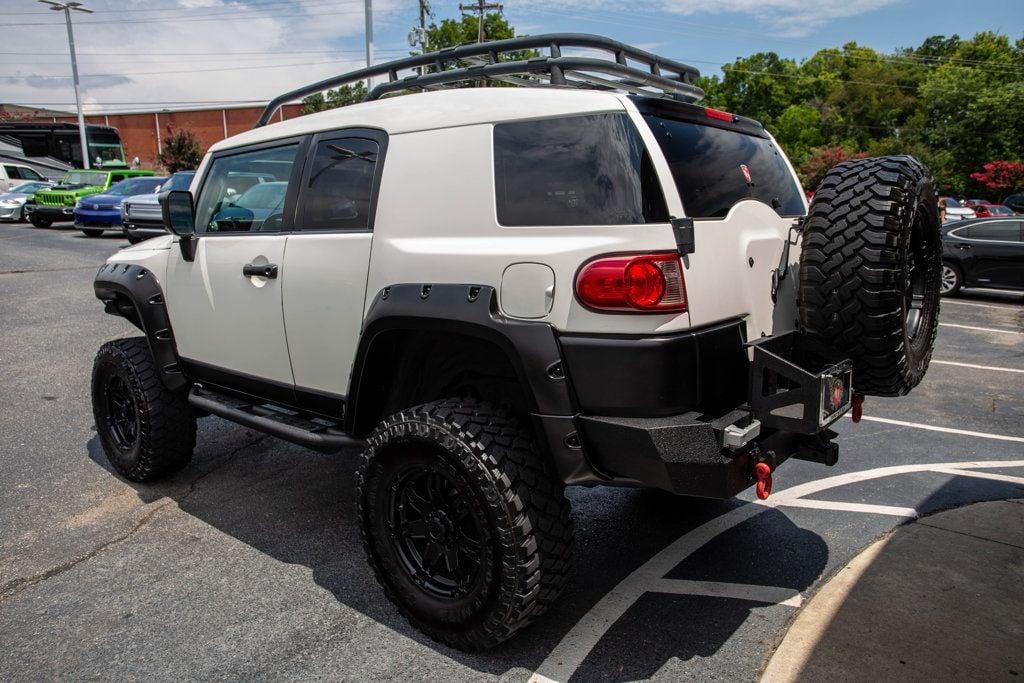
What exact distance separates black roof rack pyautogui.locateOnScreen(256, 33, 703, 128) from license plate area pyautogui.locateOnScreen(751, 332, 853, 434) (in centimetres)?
137

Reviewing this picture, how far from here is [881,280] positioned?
2.70m

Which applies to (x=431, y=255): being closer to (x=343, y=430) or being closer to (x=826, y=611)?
(x=343, y=430)

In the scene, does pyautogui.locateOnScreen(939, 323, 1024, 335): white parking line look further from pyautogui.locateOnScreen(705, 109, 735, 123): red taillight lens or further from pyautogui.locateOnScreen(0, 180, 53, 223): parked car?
pyautogui.locateOnScreen(0, 180, 53, 223): parked car

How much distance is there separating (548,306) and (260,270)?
5.57 ft

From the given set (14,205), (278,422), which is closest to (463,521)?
(278,422)

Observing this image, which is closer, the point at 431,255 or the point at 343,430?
the point at 431,255

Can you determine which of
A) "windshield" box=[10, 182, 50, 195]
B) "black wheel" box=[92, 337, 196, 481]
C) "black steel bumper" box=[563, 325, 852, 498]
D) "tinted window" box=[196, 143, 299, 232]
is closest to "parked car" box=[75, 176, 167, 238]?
"windshield" box=[10, 182, 50, 195]

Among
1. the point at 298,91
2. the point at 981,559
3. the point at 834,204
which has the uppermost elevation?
the point at 298,91

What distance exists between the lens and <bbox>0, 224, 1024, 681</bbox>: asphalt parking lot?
9.26 ft

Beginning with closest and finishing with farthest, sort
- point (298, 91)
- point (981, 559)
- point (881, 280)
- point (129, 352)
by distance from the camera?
point (881, 280) < point (981, 559) < point (298, 91) < point (129, 352)

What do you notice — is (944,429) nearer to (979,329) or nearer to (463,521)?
(463,521)

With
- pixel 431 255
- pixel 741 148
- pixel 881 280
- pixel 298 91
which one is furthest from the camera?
pixel 298 91

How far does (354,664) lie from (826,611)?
6.26 ft

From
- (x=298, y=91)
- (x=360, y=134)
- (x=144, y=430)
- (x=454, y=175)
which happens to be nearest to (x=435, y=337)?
(x=454, y=175)
